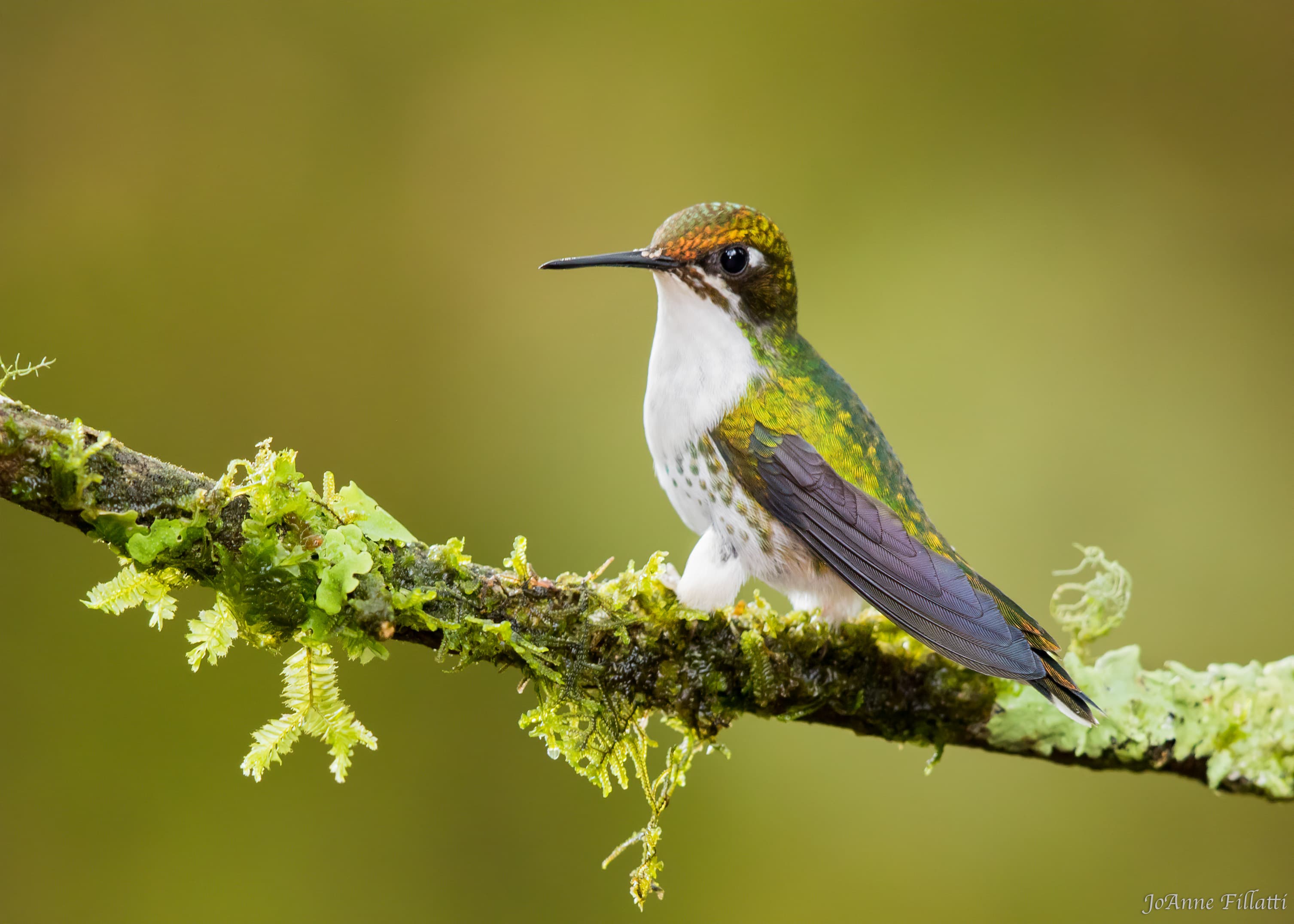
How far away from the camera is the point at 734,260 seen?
262 cm

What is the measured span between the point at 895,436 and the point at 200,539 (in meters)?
3.89

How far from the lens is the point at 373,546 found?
6.05ft

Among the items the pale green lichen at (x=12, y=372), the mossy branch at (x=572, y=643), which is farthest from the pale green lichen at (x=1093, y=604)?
the pale green lichen at (x=12, y=372)

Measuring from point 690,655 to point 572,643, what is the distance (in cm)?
26

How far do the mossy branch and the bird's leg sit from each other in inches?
2.4

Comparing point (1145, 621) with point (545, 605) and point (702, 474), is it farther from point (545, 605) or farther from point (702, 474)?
point (545, 605)

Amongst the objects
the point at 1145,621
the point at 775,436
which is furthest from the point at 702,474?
the point at 1145,621

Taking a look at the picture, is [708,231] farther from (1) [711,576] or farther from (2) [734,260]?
(1) [711,576]

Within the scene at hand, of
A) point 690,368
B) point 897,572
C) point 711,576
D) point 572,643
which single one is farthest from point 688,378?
point 572,643

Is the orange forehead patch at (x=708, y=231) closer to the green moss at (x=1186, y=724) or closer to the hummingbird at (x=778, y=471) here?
the hummingbird at (x=778, y=471)

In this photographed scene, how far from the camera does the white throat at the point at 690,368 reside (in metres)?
2.50

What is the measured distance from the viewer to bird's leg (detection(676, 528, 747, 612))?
222 centimetres

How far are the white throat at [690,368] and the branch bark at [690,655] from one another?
1.58 feet

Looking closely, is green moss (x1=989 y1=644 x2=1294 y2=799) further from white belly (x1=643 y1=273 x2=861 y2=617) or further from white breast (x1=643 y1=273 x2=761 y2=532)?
white breast (x1=643 y1=273 x2=761 y2=532)
